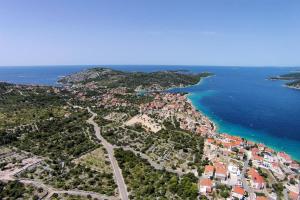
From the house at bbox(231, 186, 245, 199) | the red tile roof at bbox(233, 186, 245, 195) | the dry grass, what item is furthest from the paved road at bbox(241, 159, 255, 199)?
the dry grass

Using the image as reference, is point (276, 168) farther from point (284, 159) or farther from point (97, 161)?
point (97, 161)

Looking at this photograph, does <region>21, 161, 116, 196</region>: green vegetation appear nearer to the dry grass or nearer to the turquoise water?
the dry grass

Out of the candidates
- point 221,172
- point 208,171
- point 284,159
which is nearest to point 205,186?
point 208,171

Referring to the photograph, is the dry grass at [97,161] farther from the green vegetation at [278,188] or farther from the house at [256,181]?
the green vegetation at [278,188]

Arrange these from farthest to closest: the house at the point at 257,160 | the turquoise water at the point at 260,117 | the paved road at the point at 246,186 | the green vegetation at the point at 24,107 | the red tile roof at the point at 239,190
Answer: the turquoise water at the point at 260,117, the green vegetation at the point at 24,107, the house at the point at 257,160, the paved road at the point at 246,186, the red tile roof at the point at 239,190

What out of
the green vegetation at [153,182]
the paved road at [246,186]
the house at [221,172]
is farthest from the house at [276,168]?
the green vegetation at [153,182]

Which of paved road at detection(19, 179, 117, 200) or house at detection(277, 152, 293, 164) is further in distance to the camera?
house at detection(277, 152, 293, 164)
